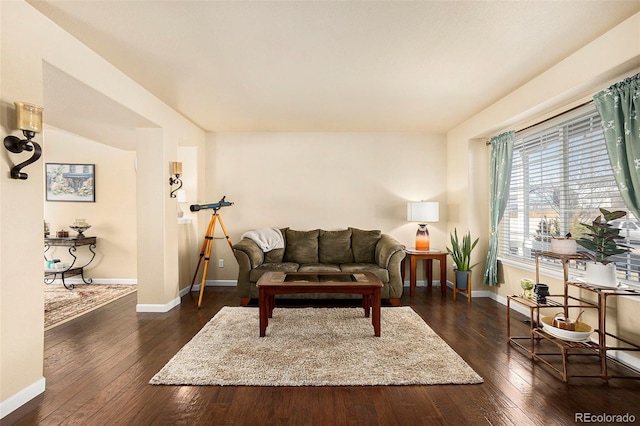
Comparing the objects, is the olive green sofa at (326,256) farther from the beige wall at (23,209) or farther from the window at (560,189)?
the beige wall at (23,209)

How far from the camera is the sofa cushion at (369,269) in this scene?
4.10 meters

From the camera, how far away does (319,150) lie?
17.1ft

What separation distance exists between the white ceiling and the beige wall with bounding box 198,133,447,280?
133cm

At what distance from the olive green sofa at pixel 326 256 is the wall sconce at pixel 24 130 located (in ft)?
7.97

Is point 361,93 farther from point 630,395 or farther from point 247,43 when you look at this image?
point 630,395

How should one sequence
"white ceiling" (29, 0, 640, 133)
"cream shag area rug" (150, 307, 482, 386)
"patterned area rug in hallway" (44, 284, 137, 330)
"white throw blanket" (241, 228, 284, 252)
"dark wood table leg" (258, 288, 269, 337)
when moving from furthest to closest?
"white throw blanket" (241, 228, 284, 252), "patterned area rug in hallway" (44, 284, 137, 330), "dark wood table leg" (258, 288, 269, 337), "cream shag area rug" (150, 307, 482, 386), "white ceiling" (29, 0, 640, 133)

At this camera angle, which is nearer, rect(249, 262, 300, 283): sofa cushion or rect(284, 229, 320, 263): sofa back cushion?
rect(249, 262, 300, 283): sofa cushion

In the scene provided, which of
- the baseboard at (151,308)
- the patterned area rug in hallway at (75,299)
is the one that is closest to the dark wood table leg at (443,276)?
the baseboard at (151,308)

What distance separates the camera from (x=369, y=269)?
4.19 m

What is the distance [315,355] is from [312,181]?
10.3 feet

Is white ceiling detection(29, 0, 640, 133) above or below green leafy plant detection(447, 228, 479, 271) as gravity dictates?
above

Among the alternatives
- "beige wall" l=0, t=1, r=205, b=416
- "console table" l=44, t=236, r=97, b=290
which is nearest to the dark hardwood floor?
"beige wall" l=0, t=1, r=205, b=416

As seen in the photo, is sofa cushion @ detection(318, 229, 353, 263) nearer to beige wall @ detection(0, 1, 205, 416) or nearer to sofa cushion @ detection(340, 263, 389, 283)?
sofa cushion @ detection(340, 263, 389, 283)

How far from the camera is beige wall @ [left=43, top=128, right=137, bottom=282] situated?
5488 mm
